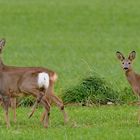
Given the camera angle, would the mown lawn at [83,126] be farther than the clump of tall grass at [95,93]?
No

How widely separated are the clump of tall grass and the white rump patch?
3.57 m

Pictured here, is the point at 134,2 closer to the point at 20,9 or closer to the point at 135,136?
the point at 20,9

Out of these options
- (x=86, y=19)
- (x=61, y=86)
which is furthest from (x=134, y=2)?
(x=61, y=86)

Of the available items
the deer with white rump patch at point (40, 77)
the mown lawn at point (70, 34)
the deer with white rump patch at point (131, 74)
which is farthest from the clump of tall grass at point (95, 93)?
the mown lawn at point (70, 34)

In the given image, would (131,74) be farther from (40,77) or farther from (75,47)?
(75,47)

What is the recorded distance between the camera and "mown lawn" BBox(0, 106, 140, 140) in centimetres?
1180

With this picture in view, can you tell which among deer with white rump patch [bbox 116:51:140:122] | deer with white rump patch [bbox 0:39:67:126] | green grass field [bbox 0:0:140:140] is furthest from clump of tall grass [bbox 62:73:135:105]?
deer with white rump patch [bbox 0:39:67:126]

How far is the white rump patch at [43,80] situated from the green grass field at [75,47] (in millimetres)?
726

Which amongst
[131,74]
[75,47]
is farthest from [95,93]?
[75,47]

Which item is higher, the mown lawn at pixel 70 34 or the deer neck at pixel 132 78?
the mown lawn at pixel 70 34

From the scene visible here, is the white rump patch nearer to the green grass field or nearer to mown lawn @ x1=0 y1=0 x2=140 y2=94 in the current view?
the green grass field

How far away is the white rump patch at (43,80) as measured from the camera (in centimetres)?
1305

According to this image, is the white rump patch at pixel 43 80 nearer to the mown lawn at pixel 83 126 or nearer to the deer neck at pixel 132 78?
the mown lawn at pixel 83 126

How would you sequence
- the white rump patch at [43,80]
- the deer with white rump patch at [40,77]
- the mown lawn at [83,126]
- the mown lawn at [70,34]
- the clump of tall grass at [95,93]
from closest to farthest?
1. the mown lawn at [83,126]
2. the white rump patch at [43,80]
3. the deer with white rump patch at [40,77]
4. the clump of tall grass at [95,93]
5. the mown lawn at [70,34]
